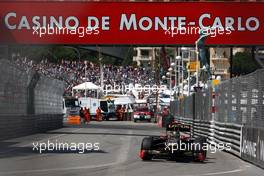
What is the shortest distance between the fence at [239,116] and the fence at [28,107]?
500 centimetres

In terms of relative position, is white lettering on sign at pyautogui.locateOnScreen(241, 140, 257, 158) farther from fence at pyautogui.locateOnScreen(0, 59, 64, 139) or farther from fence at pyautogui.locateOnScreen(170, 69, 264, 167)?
fence at pyautogui.locateOnScreen(0, 59, 64, 139)

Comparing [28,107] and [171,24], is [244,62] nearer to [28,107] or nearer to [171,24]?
[171,24]

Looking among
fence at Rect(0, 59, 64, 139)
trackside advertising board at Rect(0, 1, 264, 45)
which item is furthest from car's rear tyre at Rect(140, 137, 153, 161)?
trackside advertising board at Rect(0, 1, 264, 45)

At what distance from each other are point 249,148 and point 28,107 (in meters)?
14.7

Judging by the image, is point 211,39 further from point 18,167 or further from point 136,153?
point 18,167

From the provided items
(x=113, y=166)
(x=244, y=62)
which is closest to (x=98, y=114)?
(x=244, y=62)

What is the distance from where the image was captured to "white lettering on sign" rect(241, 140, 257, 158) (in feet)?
52.1

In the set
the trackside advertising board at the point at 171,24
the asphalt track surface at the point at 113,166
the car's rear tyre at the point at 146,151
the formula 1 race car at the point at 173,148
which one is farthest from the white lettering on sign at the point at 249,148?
the trackside advertising board at the point at 171,24

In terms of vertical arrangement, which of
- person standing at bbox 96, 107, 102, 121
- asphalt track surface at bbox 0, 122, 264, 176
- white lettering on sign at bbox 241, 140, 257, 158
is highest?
person standing at bbox 96, 107, 102, 121

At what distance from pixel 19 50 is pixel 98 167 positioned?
25.7 ft

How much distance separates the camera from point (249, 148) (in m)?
16.6

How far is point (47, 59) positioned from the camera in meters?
6.55

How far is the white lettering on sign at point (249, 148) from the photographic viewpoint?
1588 cm

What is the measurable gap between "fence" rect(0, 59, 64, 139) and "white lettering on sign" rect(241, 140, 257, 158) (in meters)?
5.10
